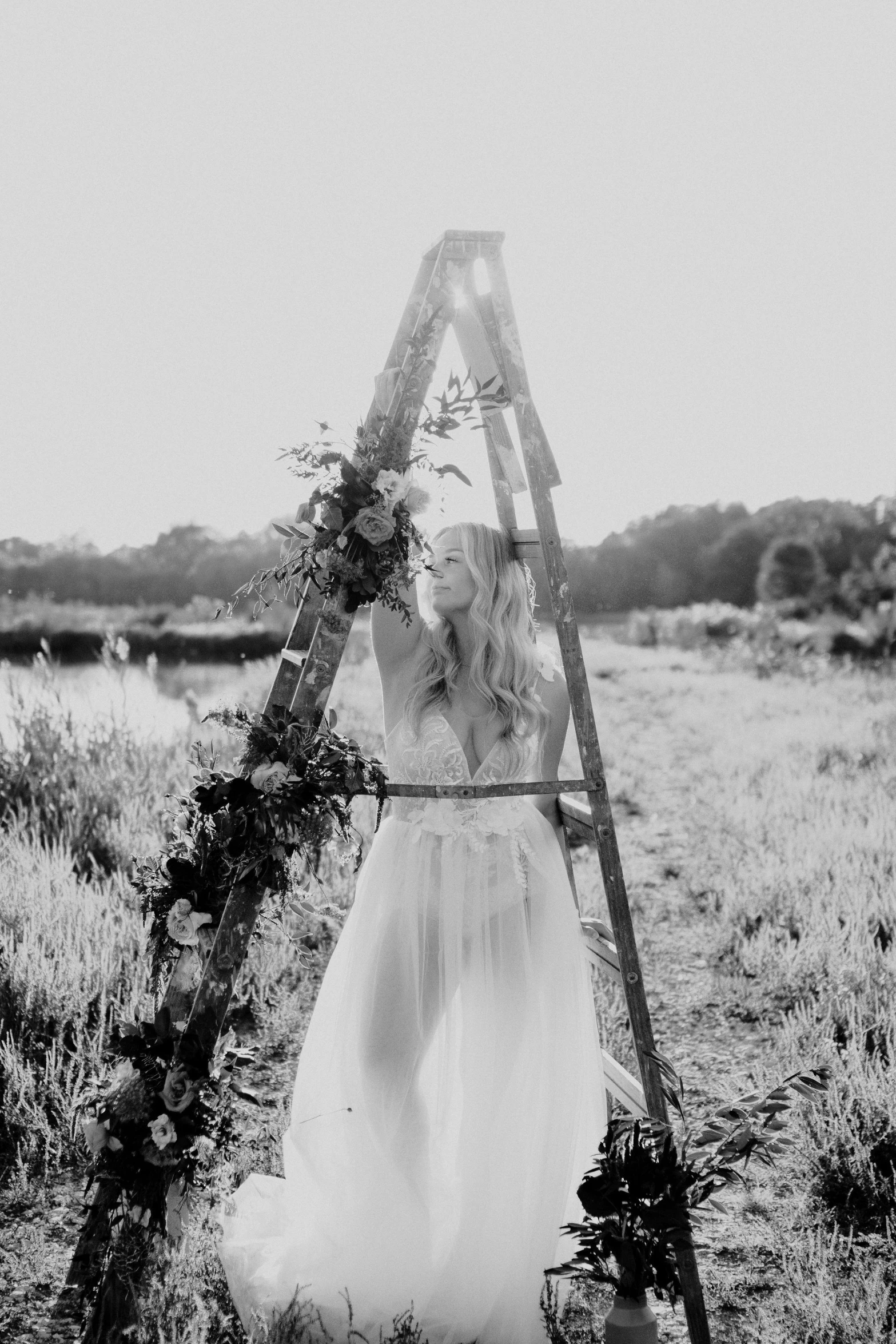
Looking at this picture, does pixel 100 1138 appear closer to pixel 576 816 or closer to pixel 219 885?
pixel 219 885

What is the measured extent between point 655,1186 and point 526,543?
181 centimetres

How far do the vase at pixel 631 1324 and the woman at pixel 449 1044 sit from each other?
0.31 m

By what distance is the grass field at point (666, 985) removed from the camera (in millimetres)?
2719

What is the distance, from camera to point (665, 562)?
45.1 metres

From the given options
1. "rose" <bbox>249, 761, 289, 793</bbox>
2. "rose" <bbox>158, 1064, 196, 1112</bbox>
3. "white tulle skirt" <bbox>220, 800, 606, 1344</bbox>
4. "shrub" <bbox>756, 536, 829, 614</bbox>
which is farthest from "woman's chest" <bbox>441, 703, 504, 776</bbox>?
"shrub" <bbox>756, 536, 829, 614</bbox>

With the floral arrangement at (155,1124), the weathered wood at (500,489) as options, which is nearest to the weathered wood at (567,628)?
the weathered wood at (500,489)

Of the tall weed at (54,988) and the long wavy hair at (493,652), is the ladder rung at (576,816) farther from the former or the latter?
the tall weed at (54,988)

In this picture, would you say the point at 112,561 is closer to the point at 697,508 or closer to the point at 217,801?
the point at 217,801

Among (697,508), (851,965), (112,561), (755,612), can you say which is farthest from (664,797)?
(697,508)

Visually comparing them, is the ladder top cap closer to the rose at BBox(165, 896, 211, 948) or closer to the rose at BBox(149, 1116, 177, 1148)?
the rose at BBox(165, 896, 211, 948)

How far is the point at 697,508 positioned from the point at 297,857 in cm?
5053

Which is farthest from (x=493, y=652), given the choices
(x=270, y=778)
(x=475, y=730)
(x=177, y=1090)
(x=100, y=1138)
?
(x=100, y=1138)

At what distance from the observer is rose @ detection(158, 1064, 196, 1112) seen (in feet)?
8.13

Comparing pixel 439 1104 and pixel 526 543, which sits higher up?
pixel 526 543
